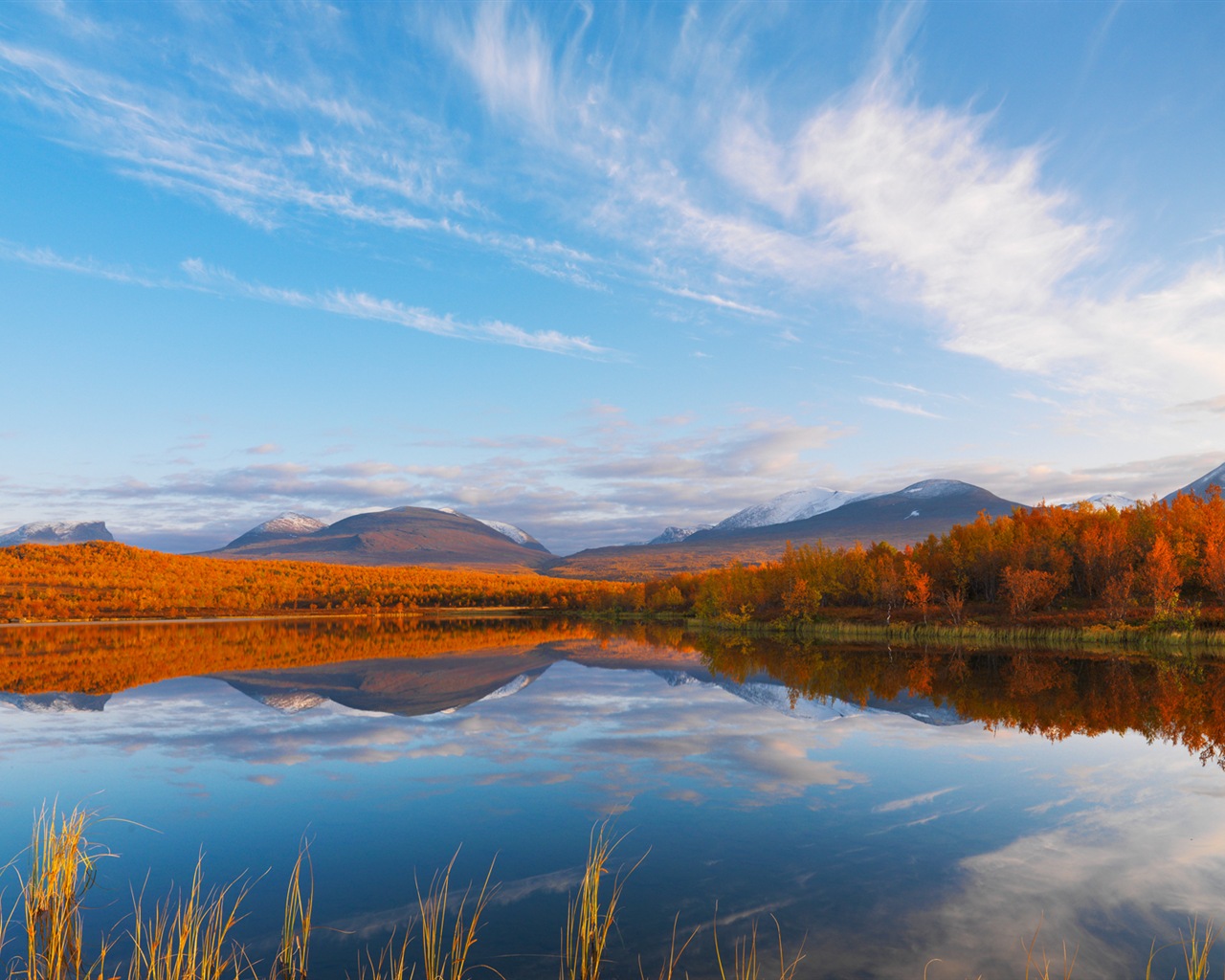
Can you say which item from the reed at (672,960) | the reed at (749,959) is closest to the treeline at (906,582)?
the reed at (749,959)

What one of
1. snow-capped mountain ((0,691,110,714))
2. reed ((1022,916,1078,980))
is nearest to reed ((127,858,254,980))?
reed ((1022,916,1078,980))

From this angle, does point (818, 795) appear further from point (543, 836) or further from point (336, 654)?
point (336, 654)

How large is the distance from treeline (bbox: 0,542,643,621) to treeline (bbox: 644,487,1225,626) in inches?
1745

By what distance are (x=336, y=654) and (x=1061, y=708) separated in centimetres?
4024

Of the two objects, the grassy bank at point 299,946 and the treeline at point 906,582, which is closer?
the grassy bank at point 299,946

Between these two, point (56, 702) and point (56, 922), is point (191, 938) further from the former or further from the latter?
point (56, 702)

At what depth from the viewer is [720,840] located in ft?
38.9

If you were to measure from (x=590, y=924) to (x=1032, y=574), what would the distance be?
5921cm

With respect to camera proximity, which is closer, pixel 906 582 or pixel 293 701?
pixel 293 701

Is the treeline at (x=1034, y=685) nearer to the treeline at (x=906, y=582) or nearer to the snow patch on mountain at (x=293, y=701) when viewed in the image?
the treeline at (x=906, y=582)

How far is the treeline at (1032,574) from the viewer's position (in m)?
53.4

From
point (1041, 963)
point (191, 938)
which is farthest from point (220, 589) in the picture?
point (1041, 963)

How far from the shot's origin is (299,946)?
714 cm

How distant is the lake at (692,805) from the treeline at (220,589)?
79329 millimetres
